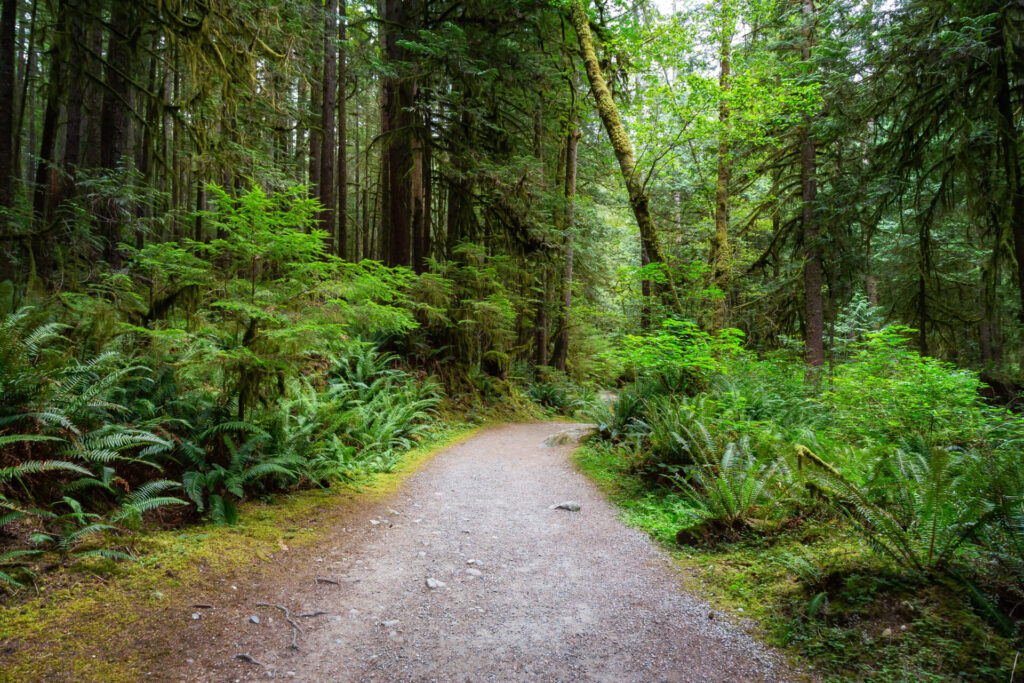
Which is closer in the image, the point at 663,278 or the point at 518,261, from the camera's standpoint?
Result: the point at 663,278

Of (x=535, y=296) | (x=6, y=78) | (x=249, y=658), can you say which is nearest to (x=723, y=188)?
(x=535, y=296)

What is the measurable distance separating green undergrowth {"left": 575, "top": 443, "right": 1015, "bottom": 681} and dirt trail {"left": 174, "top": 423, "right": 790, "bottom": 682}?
23cm

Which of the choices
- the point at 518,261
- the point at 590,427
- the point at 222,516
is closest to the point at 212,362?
the point at 222,516

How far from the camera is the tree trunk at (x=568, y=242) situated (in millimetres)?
Result: 12297

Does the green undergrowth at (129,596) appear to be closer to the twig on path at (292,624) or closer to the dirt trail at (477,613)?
the dirt trail at (477,613)

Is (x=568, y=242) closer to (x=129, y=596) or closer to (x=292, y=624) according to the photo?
(x=292, y=624)

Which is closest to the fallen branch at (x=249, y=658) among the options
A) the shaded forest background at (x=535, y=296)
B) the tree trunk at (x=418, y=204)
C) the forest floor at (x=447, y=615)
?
the forest floor at (x=447, y=615)

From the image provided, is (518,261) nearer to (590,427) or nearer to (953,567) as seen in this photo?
(590,427)

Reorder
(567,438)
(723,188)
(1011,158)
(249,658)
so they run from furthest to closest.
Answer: (723,188) < (567,438) < (1011,158) < (249,658)

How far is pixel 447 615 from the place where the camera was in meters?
3.04

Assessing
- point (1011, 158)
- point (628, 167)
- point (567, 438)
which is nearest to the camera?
point (1011, 158)

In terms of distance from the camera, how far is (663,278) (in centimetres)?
689

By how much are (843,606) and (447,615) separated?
248cm

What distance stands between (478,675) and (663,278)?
5824mm
